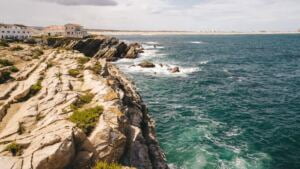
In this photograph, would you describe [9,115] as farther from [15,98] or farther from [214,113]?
[214,113]

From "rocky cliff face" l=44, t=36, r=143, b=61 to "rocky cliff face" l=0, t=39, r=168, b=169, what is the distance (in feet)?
276

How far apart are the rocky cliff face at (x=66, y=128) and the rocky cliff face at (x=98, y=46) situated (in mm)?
84220

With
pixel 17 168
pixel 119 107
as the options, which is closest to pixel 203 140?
pixel 119 107

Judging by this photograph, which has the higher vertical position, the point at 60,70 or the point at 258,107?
the point at 60,70

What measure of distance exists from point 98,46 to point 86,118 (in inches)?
4150

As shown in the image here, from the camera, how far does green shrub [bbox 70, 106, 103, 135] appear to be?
669 inches

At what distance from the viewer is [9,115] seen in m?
20.0

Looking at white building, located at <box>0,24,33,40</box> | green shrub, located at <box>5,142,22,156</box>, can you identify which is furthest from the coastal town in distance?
white building, located at <box>0,24,33,40</box>

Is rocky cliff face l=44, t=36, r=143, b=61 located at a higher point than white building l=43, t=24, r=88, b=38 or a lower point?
lower

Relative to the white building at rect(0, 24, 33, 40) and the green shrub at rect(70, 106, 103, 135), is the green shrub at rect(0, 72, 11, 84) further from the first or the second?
the white building at rect(0, 24, 33, 40)

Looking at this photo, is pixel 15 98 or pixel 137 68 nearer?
pixel 15 98

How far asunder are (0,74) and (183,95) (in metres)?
36.6

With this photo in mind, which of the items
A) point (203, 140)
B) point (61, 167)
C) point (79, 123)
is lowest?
point (203, 140)

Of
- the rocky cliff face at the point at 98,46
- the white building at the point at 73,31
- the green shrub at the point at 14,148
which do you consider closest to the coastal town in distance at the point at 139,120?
the green shrub at the point at 14,148
